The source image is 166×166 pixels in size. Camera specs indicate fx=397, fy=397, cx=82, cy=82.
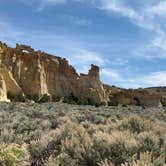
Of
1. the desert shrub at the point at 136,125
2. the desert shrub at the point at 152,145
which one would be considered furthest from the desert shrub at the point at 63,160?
the desert shrub at the point at 136,125

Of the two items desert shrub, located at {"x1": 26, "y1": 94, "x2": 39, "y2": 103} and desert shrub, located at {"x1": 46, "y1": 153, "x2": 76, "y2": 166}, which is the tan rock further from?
desert shrub, located at {"x1": 46, "y1": 153, "x2": 76, "y2": 166}

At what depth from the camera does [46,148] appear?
7977 millimetres

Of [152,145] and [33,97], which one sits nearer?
[152,145]

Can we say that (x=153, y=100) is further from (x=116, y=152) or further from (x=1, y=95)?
(x=116, y=152)

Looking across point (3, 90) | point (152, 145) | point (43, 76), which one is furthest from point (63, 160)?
point (43, 76)

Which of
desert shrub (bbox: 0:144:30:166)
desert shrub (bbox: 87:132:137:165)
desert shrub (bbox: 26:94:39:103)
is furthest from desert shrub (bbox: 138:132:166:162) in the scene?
desert shrub (bbox: 26:94:39:103)

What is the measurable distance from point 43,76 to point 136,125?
209 feet

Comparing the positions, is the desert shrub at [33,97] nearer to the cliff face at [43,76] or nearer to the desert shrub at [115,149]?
the cliff face at [43,76]

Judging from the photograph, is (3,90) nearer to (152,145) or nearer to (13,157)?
(13,157)

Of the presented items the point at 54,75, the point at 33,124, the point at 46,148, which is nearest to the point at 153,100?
the point at 54,75

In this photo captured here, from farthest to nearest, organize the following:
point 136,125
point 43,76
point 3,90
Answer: point 43,76 < point 3,90 < point 136,125

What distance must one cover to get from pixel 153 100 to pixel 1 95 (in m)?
44.0

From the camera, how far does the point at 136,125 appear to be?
9.77 metres

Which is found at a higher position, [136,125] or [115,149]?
[136,125]
